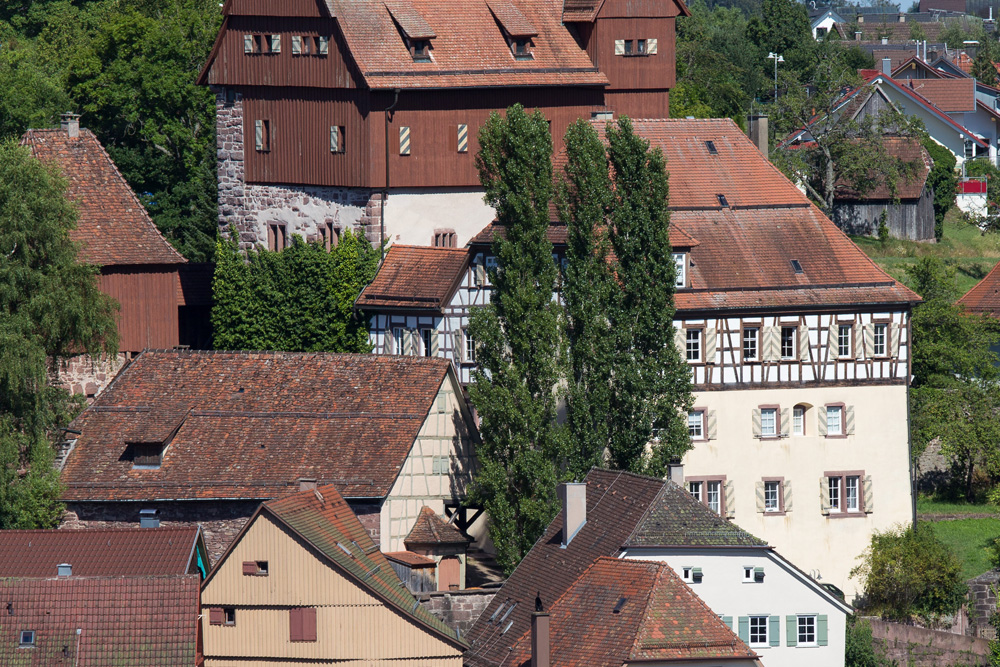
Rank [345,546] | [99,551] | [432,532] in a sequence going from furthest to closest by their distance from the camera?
1. [432,532]
2. [99,551]
3. [345,546]

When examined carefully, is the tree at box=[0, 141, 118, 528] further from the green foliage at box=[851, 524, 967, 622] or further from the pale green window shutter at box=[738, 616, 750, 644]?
the green foliage at box=[851, 524, 967, 622]

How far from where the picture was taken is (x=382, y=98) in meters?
57.4

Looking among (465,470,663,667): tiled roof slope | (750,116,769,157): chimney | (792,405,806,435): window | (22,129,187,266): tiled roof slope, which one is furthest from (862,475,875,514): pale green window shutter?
(22,129,187,266): tiled roof slope

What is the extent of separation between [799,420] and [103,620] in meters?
19.5

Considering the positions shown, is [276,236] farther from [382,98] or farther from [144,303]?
[144,303]

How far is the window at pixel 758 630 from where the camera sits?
1816 inches

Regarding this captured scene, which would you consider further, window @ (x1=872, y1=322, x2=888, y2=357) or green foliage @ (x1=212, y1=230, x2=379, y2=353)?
green foliage @ (x1=212, y1=230, x2=379, y2=353)

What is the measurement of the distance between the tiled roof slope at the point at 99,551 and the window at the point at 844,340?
17495 millimetres

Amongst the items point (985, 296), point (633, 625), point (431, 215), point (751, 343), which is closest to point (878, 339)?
point (751, 343)

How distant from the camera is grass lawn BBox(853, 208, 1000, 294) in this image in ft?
254

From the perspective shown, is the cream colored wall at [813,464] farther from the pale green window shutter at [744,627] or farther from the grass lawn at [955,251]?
the grass lawn at [955,251]

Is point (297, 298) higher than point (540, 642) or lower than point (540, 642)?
higher

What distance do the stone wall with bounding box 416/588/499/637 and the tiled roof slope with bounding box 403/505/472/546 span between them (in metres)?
1.43

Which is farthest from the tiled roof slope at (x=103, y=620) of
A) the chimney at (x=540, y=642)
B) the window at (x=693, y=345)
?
the window at (x=693, y=345)
